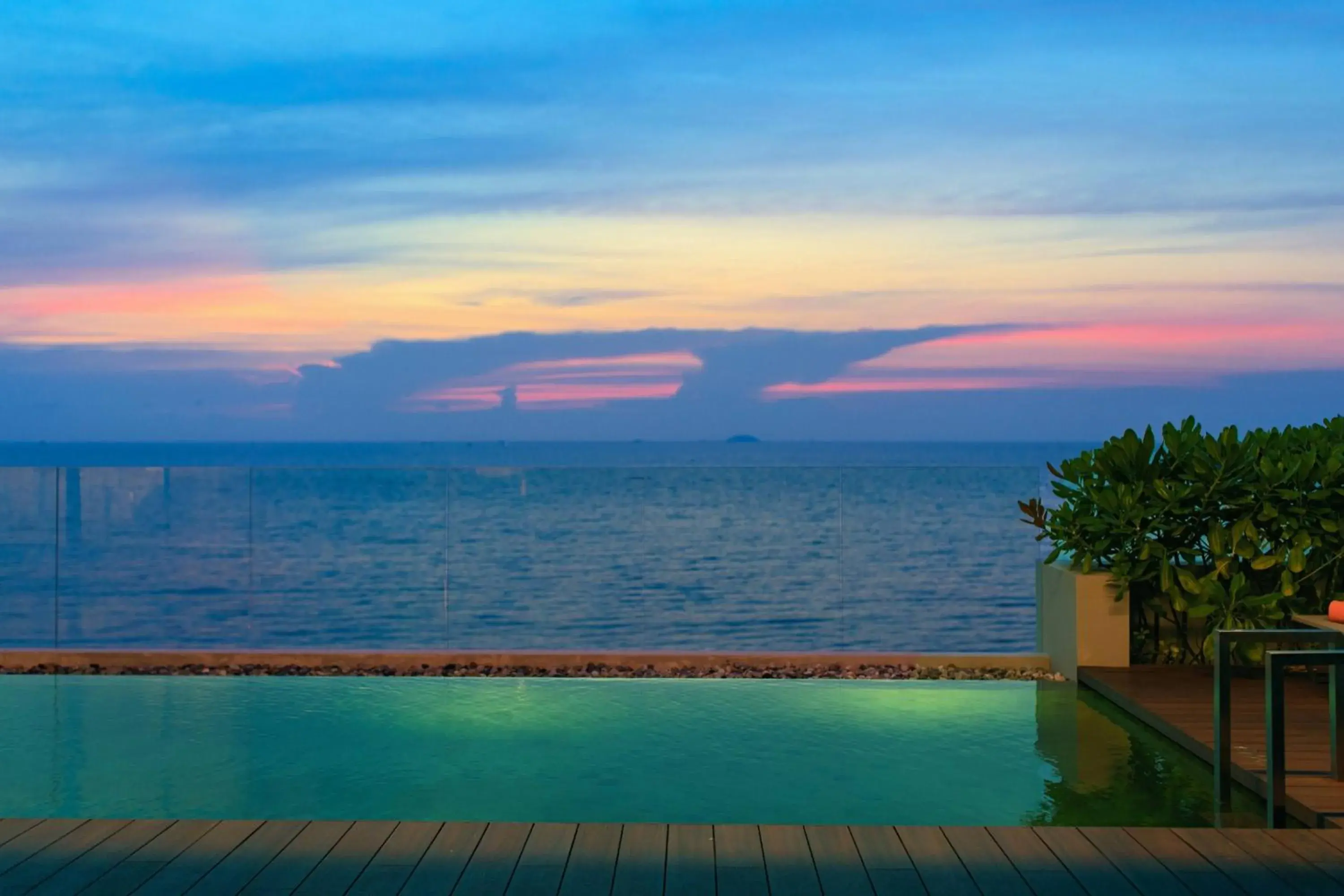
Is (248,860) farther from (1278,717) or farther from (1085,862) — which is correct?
(1278,717)

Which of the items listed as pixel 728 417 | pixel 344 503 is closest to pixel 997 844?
pixel 344 503

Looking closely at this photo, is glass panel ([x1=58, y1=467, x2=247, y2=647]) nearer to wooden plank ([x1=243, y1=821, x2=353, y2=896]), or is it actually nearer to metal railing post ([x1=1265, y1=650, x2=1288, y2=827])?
wooden plank ([x1=243, y1=821, x2=353, y2=896])

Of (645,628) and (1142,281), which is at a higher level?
(1142,281)

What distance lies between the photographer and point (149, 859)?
129 inches

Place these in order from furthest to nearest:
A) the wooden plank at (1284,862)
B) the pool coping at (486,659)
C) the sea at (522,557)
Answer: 1. the sea at (522,557)
2. the pool coping at (486,659)
3. the wooden plank at (1284,862)

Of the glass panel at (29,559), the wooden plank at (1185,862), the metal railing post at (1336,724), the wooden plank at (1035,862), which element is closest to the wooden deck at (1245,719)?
the metal railing post at (1336,724)

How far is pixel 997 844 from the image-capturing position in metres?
3.41

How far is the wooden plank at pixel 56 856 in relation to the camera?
310cm

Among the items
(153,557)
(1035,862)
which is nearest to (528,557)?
(153,557)

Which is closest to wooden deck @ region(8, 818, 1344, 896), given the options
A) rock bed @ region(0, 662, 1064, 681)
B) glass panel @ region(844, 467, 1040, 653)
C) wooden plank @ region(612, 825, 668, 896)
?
wooden plank @ region(612, 825, 668, 896)

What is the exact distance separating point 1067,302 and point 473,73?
32.1ft

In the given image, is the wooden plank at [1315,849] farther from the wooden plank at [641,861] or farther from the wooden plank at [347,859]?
the wooden plank at [347,859]

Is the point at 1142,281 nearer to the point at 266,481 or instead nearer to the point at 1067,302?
the point at 1067,302

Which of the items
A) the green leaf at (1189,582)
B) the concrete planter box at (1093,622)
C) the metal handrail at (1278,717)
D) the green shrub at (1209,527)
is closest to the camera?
the metal handrail at (1278,717)
